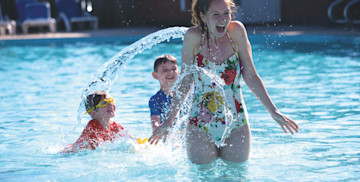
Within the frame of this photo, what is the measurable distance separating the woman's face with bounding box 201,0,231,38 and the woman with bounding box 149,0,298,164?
5cm

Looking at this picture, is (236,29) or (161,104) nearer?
(236,29)

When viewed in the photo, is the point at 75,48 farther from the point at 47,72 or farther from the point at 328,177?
the point at 328,177

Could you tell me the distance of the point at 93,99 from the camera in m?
5.15

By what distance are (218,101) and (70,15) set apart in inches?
705

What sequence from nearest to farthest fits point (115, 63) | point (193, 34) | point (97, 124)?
point (193, 34) → point (97, 124) → point (115, 63)

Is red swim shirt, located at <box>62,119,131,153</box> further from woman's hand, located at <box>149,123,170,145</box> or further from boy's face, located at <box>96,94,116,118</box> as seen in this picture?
woman's hand, located at <box>149,123,170,145</box>

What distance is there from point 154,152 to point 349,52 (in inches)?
344

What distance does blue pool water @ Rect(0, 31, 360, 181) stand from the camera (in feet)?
14.6

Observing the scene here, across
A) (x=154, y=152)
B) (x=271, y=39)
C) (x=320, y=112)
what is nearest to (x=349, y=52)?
(x=271, y=39)

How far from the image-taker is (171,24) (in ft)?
68.3

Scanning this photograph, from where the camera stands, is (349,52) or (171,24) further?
(171,24)

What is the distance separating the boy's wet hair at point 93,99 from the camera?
5.14 meters

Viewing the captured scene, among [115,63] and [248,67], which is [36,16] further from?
[248,67]

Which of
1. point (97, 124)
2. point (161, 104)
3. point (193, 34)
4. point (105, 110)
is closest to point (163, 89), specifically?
point (161, 104)
